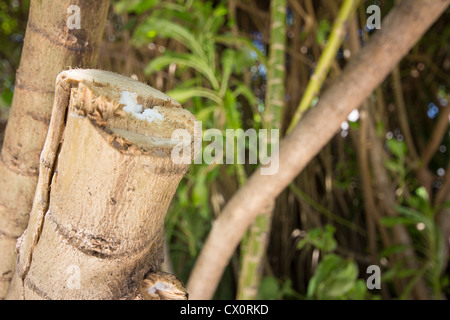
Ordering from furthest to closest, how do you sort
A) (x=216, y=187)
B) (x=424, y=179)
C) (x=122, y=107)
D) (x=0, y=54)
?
1. (x=0, y=54)
2. (x=216, y=187)
3. (x=424, y=179)
4. (x=122, y=107)

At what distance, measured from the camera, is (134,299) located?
29 centimetres

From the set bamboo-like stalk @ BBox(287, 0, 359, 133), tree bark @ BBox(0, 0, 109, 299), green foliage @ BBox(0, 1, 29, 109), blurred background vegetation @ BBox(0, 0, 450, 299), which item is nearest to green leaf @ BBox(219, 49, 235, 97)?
blurred background vegetation @ BBox(0, 0, 450, 299)

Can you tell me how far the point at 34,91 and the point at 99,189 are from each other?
0.16 m

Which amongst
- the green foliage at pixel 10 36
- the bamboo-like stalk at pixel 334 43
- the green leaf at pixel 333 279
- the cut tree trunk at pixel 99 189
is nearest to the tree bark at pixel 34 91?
the cut tree trunk at pixel 99 189

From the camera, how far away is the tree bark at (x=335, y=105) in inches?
19.7

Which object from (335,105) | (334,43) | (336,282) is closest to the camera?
(335,105)

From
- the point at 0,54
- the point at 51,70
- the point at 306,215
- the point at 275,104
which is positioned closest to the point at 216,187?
the point at 306,215

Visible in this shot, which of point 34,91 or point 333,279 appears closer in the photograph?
point 34,91

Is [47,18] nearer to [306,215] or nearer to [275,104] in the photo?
[275,104]

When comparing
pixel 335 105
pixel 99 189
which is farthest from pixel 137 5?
pixel 99 189

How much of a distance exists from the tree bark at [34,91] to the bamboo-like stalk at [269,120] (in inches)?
14.8

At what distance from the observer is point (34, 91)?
1.10 ft

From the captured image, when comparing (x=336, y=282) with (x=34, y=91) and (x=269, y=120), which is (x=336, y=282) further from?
(x=34, y=91)
